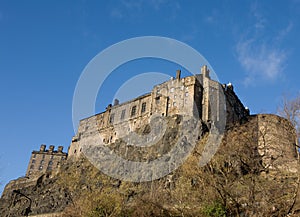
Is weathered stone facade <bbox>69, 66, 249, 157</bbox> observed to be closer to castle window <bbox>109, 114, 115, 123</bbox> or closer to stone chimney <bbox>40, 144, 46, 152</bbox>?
castle window <bbox>109, 114, 115, 123</bbox>

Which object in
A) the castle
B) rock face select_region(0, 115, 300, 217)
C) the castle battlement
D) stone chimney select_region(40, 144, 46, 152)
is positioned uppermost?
stone chimney select_region(40, 144, 46, 152)

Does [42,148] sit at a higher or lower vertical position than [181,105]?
higher

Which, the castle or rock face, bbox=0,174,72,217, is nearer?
rock face, bbox=0,174,72,217

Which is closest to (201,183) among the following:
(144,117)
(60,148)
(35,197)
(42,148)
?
(144,117)

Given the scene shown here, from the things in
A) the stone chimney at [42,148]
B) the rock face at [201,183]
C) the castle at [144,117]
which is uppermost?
the stone chimney at [42,148]

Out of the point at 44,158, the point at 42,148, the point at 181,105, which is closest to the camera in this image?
the point at 181,105

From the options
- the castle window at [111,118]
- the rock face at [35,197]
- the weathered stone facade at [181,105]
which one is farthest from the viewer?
the castle window at [111,118]

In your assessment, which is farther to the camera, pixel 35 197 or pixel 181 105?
pixel 35 197

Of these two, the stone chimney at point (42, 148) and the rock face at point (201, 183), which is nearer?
the rock face at point (201, 183)

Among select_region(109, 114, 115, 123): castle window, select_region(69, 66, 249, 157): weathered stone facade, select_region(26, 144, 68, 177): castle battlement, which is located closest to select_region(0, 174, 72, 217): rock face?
select_region(69, 66, 249, 157): weathered stone facade

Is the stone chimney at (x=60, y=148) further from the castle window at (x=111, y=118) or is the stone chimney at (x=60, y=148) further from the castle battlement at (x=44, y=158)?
the castle window at (x=111, y=118)

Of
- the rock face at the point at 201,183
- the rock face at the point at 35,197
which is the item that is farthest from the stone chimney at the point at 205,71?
the rock face at the point at 35,197

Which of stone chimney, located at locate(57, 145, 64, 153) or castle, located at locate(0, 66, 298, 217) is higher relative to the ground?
stone chimney, located at locate(57, 145, 64, 153)

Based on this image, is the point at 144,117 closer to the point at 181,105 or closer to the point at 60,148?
the point at 181,105
